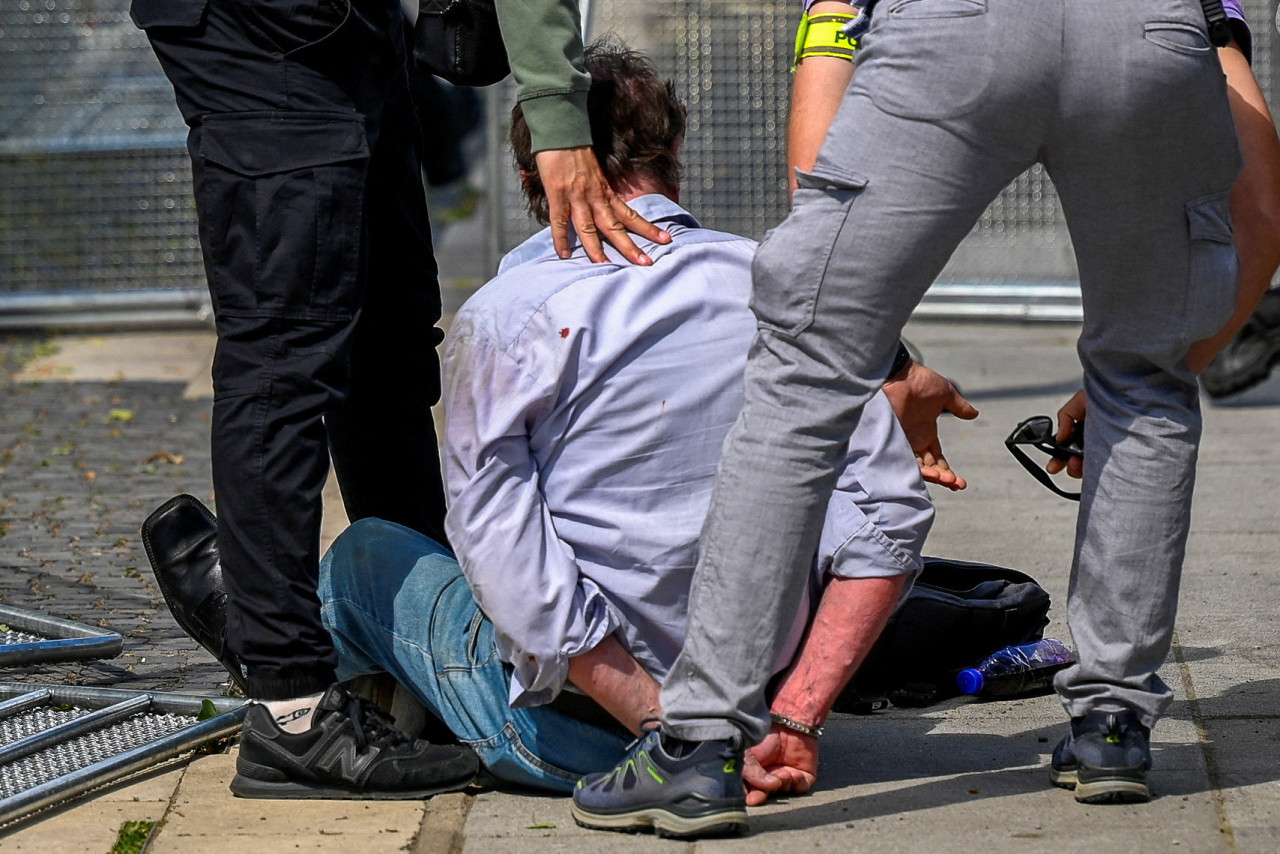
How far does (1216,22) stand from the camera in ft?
7.29

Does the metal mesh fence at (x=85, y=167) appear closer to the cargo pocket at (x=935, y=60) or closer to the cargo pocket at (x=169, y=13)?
the cargo pocket at (x=169, y=13)

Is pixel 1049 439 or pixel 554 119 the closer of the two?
pixel 554 119

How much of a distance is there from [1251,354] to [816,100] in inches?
144

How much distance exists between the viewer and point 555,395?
2.41 m

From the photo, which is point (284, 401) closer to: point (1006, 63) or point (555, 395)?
point (555, 395)

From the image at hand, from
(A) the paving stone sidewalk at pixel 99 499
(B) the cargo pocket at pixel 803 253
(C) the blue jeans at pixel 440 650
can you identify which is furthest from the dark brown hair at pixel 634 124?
(A) the paving stone sidewalk at pixel 99 499

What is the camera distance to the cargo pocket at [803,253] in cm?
220

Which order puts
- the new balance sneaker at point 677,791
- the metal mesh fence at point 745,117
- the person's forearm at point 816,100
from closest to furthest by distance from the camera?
the new balance sneaker at point 677,791 → the person's forearm at point 816,100 → the metal mesh fence at point 745,117

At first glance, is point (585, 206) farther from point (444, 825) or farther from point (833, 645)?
point (444, 825)

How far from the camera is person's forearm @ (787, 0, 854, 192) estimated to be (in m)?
2.86

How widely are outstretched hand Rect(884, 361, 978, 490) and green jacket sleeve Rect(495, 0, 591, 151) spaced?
2.13 feet

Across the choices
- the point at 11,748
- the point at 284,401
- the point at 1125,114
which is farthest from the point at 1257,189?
the point at 11,748

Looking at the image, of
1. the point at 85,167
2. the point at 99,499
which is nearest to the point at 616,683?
the point at 99,499

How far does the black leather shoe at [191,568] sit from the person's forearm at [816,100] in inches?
45.7
